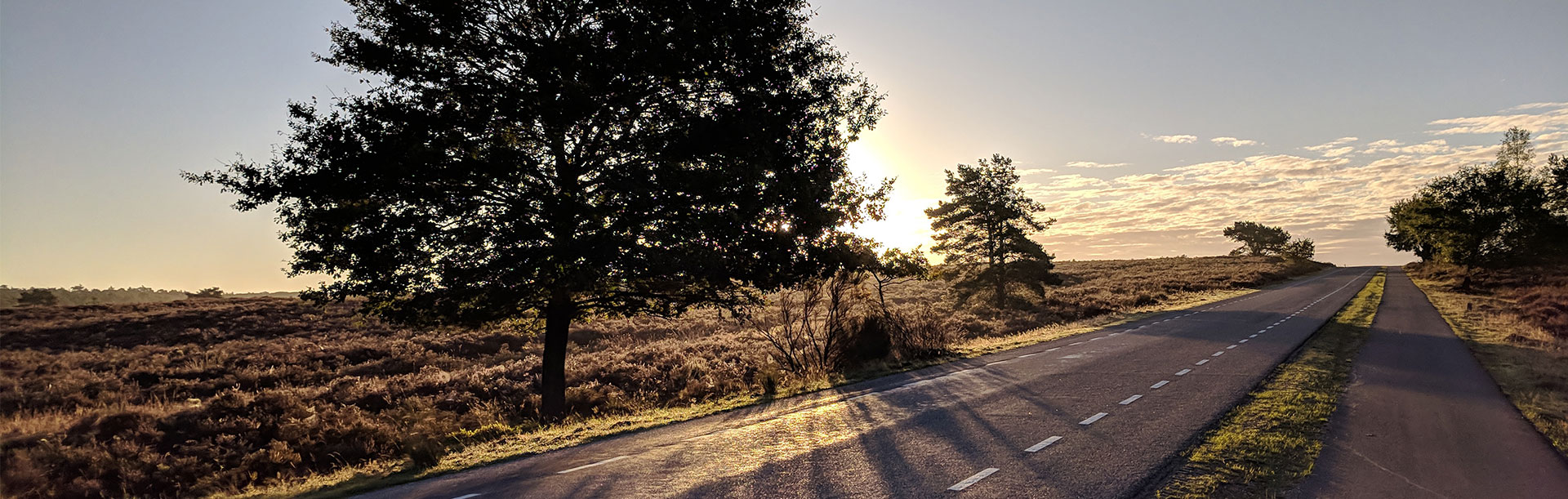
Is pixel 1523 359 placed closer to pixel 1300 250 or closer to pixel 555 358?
pixel 555 358

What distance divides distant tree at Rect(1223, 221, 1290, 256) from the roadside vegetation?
73968 millimetres

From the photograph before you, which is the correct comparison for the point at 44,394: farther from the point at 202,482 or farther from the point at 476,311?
the point at 476,311

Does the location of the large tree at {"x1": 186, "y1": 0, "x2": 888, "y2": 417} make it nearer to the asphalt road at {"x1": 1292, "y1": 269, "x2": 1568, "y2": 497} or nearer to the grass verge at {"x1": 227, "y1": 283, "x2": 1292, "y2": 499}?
the grass verge at {"x1": 227, "y1": 283, "x2": 1292, "y2": 499}

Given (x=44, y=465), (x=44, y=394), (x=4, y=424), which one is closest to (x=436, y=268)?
(x=44, y=465)

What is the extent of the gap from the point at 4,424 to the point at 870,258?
17.7 m

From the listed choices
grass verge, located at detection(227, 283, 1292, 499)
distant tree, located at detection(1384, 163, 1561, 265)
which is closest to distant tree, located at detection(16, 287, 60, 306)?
grass verge, located at detection(227, 283, 1292, 499)

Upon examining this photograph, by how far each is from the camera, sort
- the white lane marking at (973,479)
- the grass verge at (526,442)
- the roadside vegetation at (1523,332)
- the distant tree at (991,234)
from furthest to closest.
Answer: the distant tree at (991,234) < the roadside vegetation at (1523,332) < the grass verge at (526,442) < the white lane marking at (973,479)

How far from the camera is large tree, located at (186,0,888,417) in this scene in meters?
11.4

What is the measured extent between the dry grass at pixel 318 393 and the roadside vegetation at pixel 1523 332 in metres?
10.3

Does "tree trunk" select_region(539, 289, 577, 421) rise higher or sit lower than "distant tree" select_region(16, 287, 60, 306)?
lower

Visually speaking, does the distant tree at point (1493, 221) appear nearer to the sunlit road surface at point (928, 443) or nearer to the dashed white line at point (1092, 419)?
the sunlit road surface at point (928, 443)

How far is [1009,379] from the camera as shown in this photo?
42.5ft

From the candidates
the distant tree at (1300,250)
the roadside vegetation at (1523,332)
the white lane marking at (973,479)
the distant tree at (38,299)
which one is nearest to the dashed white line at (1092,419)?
the white lane marking at (973,479)

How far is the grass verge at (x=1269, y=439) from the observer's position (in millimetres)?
6305
